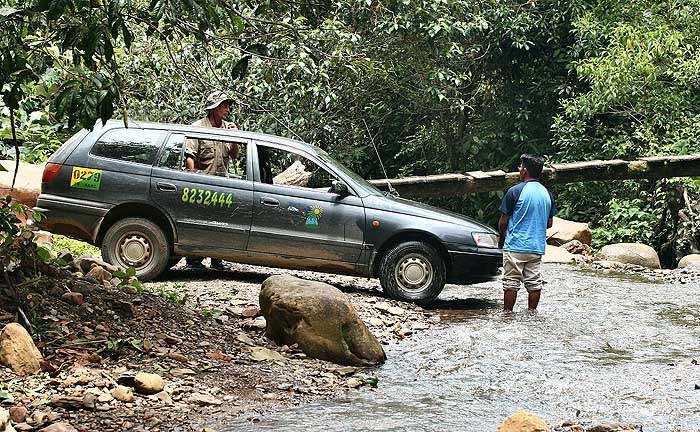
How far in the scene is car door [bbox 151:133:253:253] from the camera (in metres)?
10.2

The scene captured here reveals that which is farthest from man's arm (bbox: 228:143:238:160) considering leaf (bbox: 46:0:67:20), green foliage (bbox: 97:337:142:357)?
leaf (bbox: 46:0:67:20)

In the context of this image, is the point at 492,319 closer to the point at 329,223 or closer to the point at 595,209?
the point at 329,223

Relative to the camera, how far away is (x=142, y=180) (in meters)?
10.2

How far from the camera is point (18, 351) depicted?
616 centimetres

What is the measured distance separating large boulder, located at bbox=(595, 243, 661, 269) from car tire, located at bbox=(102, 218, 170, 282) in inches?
352

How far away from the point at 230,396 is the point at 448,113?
47.4 ft

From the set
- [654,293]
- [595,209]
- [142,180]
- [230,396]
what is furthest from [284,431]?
[595,209]

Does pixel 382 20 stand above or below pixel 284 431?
above

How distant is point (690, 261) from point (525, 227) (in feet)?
22.3

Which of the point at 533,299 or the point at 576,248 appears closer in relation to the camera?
the point at 533,299

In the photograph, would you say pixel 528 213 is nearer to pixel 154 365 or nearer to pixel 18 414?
pixel 154 365

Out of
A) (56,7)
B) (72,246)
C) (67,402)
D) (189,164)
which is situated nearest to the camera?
(56,7)

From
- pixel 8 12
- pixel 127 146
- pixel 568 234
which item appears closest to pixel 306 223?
pixel 127 146

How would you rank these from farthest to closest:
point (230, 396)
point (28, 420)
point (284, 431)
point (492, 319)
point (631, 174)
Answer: point (631, 174)
point (492, 319)
point (230, 396)
point (284, 431)
point (28, 420)
